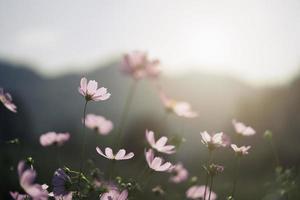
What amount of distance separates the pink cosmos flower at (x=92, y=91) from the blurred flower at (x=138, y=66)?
42cm

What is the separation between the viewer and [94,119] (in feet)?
13.1

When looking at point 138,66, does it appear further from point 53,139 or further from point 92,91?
point 53,139

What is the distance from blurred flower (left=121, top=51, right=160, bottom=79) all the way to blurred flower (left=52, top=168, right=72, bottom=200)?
534mm

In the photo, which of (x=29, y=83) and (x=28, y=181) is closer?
(x=28, y=181)

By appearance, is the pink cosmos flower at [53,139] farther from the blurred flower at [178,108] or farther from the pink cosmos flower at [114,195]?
the pink cosmos flower at [114,195]

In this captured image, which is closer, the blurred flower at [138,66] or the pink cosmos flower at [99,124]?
the blurred flower at [138,66]

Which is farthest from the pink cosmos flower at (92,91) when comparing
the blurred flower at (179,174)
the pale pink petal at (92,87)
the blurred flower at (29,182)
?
the blurred flower at (179,174)

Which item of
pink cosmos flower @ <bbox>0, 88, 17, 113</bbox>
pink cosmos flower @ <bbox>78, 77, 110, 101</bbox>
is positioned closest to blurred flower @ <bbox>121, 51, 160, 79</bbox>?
pink cosmos flower @ <bbox>78, 77, 110, 101</bbox>

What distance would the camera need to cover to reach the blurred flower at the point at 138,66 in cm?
256

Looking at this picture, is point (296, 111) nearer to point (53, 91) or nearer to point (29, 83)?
point (53, 91)

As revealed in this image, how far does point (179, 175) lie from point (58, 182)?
173cm

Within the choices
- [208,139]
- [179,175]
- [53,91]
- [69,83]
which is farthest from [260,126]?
[69,83]

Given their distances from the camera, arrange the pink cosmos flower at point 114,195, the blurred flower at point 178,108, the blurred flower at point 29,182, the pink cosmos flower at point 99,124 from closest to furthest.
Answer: the blurred flower at point 29,182
the pink cosmos flower at point 114,195
the blurred flower at point 178,108
the pink cosmos flower at point 99,124

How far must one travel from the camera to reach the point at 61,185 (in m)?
2.67
